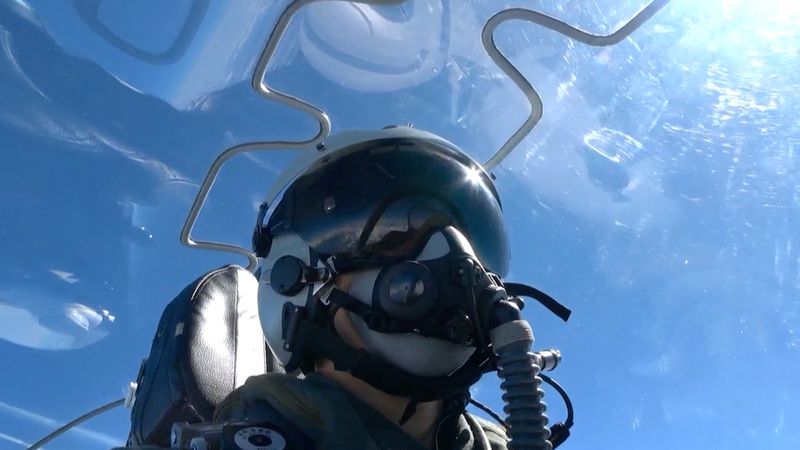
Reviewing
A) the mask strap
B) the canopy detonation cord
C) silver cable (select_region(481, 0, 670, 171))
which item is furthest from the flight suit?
silver cable (select_region(481, 0, 670, 171))

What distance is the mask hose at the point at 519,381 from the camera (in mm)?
881

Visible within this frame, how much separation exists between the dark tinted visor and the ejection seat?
50cm

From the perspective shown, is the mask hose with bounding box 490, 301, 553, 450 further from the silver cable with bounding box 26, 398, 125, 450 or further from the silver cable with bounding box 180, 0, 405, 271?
the silver cable with bounding box 26, 398, 125, 450

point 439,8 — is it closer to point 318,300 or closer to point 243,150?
point 243,150

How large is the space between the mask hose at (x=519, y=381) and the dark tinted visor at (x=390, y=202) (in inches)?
11.8

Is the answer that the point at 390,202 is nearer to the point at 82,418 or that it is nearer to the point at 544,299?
the point at 544,299

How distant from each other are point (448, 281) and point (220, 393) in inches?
34.4

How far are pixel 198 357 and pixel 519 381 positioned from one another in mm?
1131

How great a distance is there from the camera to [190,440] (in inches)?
40.0

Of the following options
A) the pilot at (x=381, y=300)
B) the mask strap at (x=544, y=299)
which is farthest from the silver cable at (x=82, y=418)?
the mask strap at (x=544, y=299)

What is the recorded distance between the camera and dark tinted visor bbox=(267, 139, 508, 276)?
131cm

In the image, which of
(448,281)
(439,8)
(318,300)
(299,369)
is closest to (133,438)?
(299,369)

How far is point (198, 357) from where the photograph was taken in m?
1.76

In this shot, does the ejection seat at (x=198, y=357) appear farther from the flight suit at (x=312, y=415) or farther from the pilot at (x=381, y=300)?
the flight suit at (x=312, y=415)
